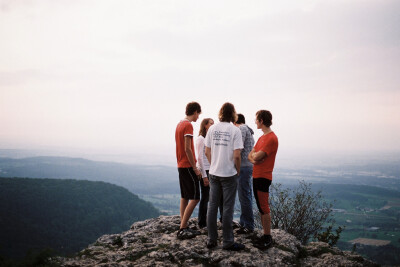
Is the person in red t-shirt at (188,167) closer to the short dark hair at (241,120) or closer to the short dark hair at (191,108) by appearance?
the short dark hair at (191,108)

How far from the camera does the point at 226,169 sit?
4.70 m

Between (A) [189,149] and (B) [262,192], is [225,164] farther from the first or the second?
(B) [262,192]

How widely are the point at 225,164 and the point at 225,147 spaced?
35cm

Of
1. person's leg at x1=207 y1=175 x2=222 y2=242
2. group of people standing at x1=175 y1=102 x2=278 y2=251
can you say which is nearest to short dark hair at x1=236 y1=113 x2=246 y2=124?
group of people standing at x1=175 y1=102 x2=278 y2=251

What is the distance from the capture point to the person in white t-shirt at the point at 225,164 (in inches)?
186

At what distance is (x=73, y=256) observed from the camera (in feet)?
18.7

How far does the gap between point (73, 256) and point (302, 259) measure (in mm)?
5571

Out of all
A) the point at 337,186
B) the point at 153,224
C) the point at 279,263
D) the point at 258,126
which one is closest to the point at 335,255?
the point at 279,263

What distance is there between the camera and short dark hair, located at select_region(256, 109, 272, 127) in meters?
5.01

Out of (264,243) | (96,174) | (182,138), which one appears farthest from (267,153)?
(96,174)

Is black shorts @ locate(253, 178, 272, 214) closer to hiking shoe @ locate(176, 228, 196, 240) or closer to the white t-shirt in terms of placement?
the white t-shirt

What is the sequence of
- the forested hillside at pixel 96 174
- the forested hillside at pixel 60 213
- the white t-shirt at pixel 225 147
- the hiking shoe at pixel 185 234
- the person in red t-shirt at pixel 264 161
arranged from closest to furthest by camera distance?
the white t-shirt at pixel 225 147
the person in red t-shirt at pixel 264 161
the hiking shoe at pixel 185 234
the forested hillside at pixel 60 213
the forested hillside at pixel 96 174

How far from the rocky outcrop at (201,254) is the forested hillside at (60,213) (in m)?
53.1

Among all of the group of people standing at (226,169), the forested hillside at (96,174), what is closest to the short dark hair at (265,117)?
the group of people standing at (226,169)
